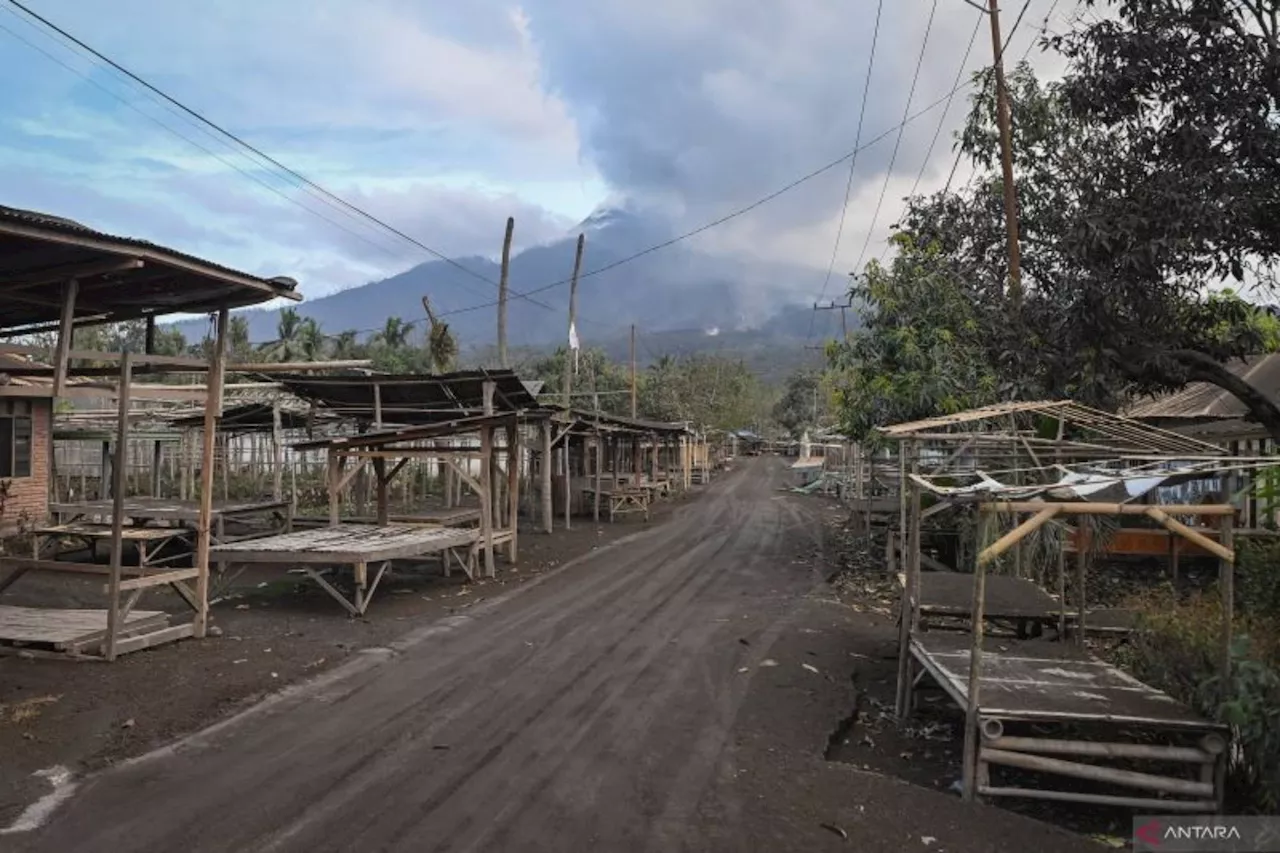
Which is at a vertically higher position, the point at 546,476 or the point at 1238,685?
the point at 546,476

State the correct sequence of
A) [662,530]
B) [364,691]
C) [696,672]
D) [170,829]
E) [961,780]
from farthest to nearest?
[662,530] < [696,672] < [364,691] < [961,780] < [170,829]

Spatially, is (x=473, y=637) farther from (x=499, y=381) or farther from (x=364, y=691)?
(x=499, y=381)

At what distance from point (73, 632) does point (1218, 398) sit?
17152mm

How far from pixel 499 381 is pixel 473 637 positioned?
734 cm

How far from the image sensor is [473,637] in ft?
30.4

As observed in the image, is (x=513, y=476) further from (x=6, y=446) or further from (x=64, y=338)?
(x=6, y=446)

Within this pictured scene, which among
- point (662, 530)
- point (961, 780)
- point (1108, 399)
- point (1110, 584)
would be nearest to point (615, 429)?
point (662, 530)

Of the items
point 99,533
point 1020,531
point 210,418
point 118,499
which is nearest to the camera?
point 1020,531

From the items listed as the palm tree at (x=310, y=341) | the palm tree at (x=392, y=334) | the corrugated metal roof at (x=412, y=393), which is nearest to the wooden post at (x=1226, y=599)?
the corrugated metal roof at (x=412, y=393)

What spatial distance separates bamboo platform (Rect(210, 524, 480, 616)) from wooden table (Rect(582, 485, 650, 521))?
1096 cm

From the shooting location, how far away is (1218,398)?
591 inches

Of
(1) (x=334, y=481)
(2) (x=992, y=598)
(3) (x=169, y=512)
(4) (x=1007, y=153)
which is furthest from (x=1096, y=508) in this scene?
(3) (x=169, y=512)

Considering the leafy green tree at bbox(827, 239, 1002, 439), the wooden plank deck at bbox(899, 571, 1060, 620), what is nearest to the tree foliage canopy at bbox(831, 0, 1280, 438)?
the leafy green tree at bbox(827, 239, 1002, 439)

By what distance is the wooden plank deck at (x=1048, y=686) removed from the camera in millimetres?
5051
